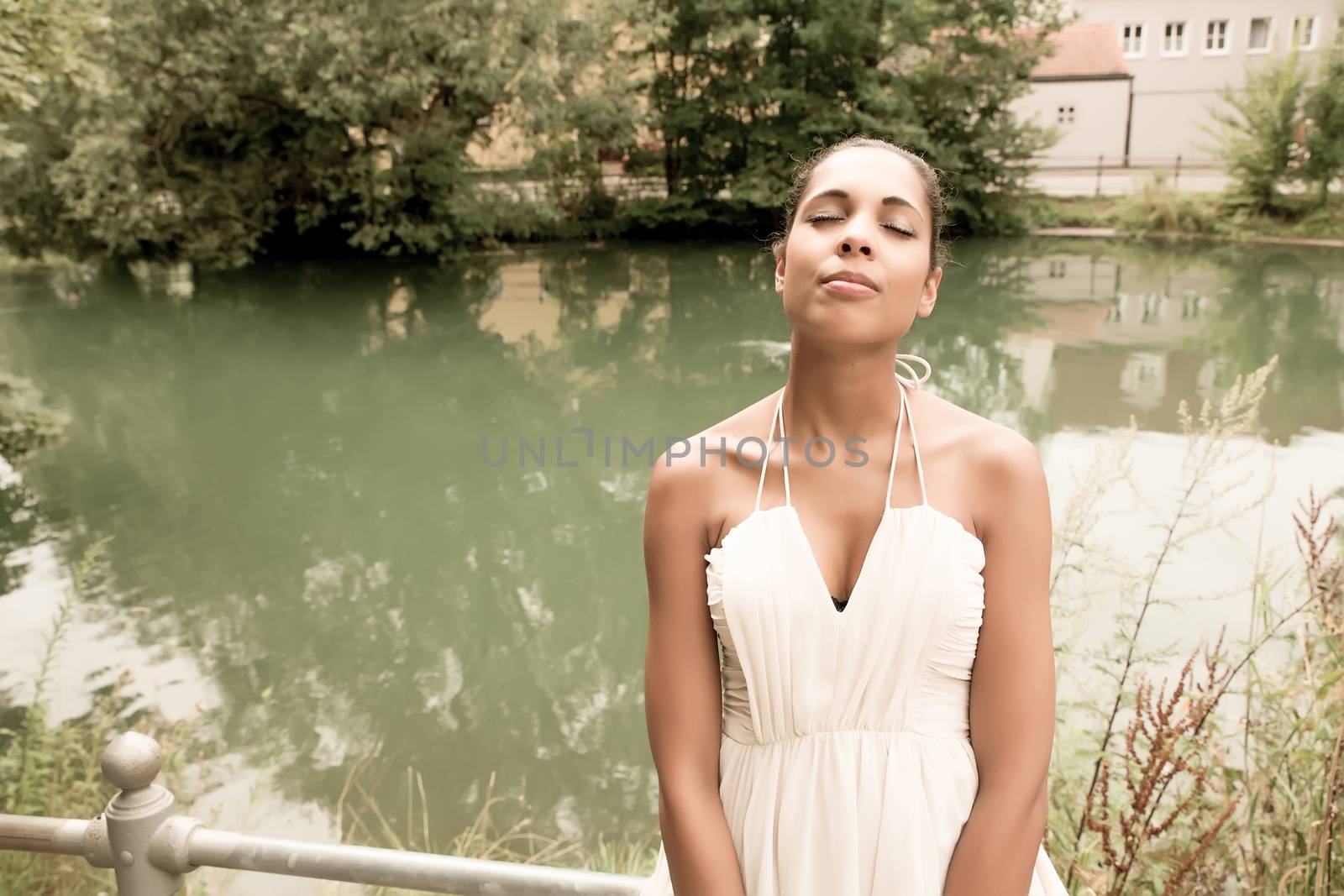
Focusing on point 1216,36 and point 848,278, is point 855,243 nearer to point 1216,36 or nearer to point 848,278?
point 848,278

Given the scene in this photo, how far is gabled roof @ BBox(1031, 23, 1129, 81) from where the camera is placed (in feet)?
108

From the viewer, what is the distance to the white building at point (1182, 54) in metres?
33.8

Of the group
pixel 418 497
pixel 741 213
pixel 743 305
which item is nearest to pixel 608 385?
pixel 418 497

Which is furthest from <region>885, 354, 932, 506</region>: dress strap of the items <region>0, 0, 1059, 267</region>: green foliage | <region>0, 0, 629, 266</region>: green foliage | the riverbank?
the riverbank

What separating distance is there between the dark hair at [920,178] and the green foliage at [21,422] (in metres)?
6.98

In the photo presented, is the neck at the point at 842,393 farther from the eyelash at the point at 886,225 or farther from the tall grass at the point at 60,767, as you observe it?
the tall grass at the point at 60,767

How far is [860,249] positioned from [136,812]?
4.59 ft

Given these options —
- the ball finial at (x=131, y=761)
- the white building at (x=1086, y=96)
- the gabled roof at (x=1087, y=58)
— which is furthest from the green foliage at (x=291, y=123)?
the gabled roof at (x=1087, y=58)

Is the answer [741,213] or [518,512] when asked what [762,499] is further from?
[741,213]

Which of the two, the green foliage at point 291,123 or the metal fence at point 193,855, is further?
the green foliage at point 291,123

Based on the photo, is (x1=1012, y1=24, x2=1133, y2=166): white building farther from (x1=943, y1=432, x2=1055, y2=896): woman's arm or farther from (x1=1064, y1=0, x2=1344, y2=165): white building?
(x1=943, y1=432, x2=1055, y2=896): woman's arm

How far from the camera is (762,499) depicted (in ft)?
4.49

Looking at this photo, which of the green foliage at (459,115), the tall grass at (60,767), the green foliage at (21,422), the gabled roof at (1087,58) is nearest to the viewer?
the tall grass at (60,767)

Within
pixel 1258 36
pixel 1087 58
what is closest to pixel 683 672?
pixel 1087 58
